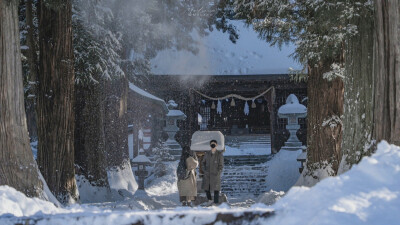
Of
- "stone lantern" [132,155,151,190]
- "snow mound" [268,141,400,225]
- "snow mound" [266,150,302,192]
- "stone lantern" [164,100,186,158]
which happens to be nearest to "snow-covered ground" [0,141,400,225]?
"snow mound" [268,141,400,225]

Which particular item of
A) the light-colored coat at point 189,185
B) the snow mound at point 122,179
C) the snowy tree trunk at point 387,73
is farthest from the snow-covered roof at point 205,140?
the snowy tree trunk at point 387,73

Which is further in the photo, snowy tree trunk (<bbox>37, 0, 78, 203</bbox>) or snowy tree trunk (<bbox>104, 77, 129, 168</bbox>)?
snowy tree trunk (<bbox>104, 77, 129, 168</bbox>)

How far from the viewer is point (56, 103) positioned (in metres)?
9.12

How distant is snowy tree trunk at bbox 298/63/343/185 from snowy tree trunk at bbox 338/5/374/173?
168 inches

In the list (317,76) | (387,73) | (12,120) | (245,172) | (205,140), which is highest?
(317,76)

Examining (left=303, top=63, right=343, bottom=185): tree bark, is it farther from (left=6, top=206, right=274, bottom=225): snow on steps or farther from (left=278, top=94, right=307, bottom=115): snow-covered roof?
(left=278, top=94, right=307, bottom=115): snow-covered roof

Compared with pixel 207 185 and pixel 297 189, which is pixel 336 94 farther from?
pixel 297 189

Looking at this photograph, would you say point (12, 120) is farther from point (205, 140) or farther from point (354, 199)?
point (205, 140)

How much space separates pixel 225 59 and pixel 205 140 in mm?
9626

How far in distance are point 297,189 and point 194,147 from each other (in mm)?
8690

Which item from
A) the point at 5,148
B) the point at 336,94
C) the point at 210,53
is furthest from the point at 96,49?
the point at 210,53

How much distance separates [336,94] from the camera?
1102 centimetres

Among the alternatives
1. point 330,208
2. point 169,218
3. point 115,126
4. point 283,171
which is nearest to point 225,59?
point 283,171

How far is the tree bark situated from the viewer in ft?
35.7
